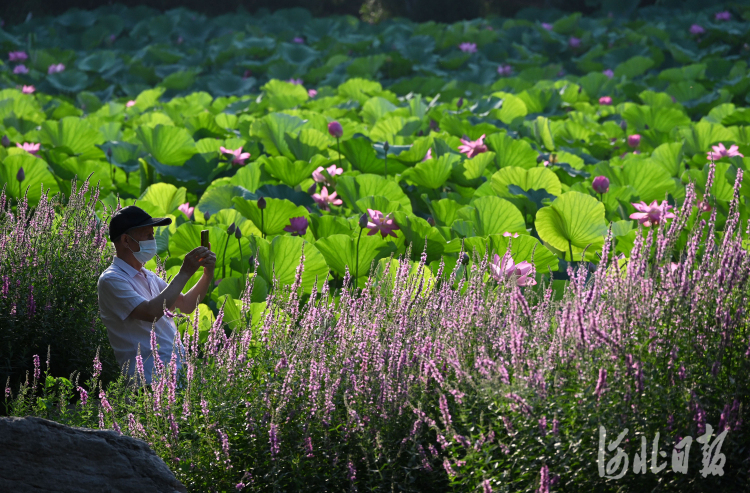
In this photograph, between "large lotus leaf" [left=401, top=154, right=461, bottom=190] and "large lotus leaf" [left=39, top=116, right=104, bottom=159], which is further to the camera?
"large lotus leaf" [left=39, top=116, right=104, bottom=159]

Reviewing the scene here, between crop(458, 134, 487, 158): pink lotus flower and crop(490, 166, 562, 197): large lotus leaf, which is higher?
crop(458, 134, 487, 158): pink lotus flower

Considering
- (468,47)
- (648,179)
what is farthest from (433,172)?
(468,47)

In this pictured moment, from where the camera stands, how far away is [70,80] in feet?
26.6

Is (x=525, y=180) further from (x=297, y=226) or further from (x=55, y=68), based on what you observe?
(x=55, y=68)

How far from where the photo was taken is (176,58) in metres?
8.93

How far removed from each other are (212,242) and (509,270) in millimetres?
1351

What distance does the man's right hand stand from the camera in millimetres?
2244

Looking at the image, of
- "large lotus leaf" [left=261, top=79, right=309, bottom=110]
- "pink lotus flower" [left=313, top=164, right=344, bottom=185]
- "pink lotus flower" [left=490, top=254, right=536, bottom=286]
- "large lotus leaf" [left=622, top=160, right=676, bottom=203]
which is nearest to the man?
"pink lotus flower" [left=490, top=254, right=536, bottom=286]

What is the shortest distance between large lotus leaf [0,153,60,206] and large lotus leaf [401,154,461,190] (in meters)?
1.96

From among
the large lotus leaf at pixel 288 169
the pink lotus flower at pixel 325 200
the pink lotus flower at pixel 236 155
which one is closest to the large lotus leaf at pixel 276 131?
the pink lotus flower at pixel 236 155

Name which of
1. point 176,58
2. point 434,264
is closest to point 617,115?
point 434,264

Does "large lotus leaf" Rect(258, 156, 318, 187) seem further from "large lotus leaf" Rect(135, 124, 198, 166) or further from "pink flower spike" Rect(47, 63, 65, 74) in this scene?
"pink flower spike" Rect(47, 63, 65, 74)

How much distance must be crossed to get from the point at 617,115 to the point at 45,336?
471 centimetres

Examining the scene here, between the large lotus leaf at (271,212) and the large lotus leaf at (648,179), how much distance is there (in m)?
1.78
